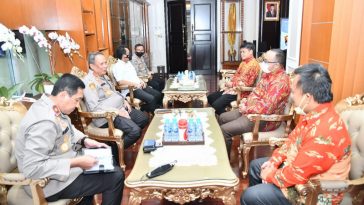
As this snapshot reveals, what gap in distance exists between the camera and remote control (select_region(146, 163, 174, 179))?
1.65m

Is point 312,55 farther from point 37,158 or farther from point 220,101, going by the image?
point 37,158

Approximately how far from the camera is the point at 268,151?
3.25 meters

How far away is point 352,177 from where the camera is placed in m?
1.68

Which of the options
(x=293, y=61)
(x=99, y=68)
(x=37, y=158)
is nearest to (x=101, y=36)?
(x=99, y=68)

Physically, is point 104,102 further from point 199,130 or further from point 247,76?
point 247,76

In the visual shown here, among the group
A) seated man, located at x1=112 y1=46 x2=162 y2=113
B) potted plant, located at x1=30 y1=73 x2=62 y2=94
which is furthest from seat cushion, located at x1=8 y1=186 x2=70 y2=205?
seated man, located at x1=112 y1=46 x2=162 y2=113

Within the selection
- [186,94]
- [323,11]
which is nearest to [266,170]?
[323,11]

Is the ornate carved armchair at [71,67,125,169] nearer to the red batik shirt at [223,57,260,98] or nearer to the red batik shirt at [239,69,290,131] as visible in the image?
the red batik shirt at [239,69,290,131]

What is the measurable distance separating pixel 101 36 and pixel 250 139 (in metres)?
2.66

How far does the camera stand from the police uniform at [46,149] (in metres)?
1.52

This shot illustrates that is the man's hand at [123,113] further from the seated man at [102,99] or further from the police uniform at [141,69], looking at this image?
the police uniform at [141,69]

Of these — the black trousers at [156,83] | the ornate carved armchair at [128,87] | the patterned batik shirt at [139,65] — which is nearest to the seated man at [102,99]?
the ornate carved armchair at [128,87]

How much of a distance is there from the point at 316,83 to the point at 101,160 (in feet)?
4.37

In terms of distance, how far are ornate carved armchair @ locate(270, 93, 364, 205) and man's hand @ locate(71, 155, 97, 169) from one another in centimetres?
114
